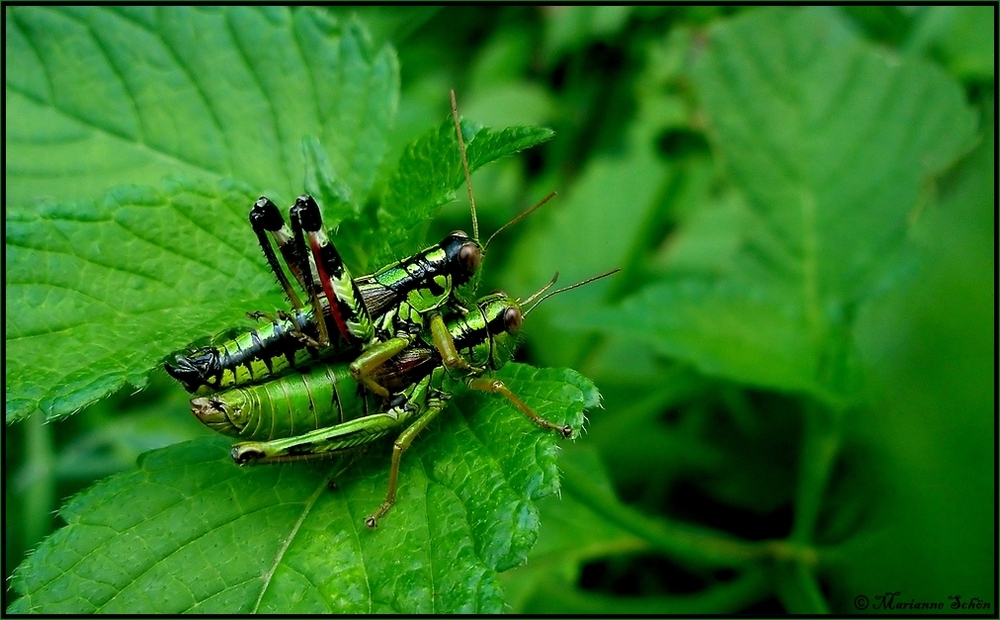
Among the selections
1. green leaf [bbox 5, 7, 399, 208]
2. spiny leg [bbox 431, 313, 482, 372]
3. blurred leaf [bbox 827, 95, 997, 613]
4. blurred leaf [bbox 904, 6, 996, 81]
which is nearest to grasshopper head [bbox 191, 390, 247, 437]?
→ spiny leg [bbox 431, 313, 482, 372]

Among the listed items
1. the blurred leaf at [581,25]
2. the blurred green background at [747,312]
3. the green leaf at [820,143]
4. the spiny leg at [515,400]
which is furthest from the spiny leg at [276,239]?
the blurred leaf at [581,25]

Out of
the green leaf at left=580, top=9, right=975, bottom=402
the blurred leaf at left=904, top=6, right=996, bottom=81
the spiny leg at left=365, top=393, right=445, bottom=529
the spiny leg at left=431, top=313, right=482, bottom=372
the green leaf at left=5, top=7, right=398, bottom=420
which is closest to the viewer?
the spiny leg at left=365, top=393, right=445, bottom=529

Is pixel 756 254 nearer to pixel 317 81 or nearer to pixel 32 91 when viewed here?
pixel 317 81

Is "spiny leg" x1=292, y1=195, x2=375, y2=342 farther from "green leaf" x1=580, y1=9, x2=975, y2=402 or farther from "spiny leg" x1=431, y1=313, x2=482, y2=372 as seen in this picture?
"green leaf" x1=580, y1=9, x2=975, y2=402

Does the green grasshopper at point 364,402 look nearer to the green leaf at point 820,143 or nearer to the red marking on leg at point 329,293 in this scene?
the red marking on leg at point 329,293

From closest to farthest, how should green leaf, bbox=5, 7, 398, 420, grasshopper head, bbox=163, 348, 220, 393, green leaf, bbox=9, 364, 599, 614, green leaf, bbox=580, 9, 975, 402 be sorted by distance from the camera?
green leaf, bbox=9, 364, 599, 614, grasshopper head, bbox=163, 348, 220, 393, green leaf, bbox=5, 7, 398, 420, green leaf, bbox=580, 9, 975, 402

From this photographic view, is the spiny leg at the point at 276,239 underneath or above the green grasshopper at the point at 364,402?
above
